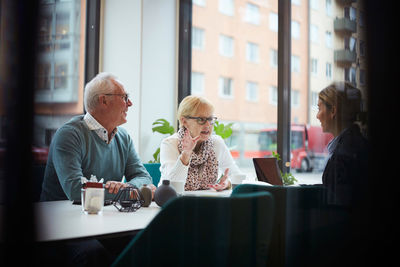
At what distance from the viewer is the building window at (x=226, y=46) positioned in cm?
464

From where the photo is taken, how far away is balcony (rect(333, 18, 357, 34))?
1.00 meters

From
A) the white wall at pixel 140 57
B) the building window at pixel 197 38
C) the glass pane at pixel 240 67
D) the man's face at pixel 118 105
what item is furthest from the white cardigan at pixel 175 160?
the building window at pixel 197 38

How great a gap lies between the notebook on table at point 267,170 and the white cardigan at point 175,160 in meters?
0.32

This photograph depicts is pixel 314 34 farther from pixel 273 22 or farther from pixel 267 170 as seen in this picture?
pixel 273 22

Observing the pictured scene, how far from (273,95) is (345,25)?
9.97ft

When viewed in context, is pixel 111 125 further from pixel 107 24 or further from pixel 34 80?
pixel 107 24

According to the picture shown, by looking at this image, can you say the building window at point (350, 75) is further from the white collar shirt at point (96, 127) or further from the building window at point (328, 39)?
the white collar shirt at point (96, 127)

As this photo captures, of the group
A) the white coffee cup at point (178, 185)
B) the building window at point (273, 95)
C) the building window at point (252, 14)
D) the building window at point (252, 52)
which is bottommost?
the white coffee cup at point (178, 185)

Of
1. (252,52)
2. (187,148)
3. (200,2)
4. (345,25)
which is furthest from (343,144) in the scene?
(200,2)

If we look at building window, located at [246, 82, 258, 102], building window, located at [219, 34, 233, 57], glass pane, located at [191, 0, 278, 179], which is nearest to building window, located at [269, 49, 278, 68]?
glass pane, located at [191, 0, 278, 179]

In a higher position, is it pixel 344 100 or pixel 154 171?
pixel 344 100

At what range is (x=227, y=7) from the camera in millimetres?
4641

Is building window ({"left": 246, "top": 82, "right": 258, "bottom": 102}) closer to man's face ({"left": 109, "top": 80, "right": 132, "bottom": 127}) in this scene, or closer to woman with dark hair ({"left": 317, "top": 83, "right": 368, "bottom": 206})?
man's face ({"left": 109, "top": 80, "right": 132, "bottom": 127})

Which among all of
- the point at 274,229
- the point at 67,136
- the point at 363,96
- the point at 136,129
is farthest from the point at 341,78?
the point at 136,129
